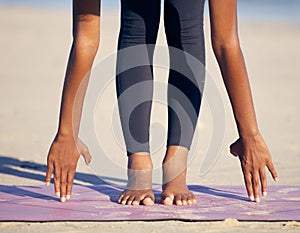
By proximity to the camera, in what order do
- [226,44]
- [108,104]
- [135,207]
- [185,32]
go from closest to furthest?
[226,44], [135,207], [185,32], [108,104]

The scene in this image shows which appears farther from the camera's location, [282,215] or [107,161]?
[107,161]

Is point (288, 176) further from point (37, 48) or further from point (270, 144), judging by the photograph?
point (37, 48)

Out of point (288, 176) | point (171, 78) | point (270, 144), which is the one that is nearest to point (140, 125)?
point (171, 78)

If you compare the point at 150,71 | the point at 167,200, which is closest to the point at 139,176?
the point at 167,200

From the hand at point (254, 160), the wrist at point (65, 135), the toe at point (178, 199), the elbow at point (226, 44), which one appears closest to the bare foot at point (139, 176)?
the toe at point (178, 199)

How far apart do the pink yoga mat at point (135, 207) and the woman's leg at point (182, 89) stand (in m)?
0.15

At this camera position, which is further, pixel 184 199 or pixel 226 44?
pixel 184 199

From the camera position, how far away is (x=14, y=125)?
6160 millimetres

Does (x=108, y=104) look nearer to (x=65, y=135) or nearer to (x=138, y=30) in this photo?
(x=138, y=30)

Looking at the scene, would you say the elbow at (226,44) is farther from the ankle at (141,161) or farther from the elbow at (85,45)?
the ankle at (141,161)

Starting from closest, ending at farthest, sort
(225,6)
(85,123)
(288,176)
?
(225,6) < (288,176) < (85,123)

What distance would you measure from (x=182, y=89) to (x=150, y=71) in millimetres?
174

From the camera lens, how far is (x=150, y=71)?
12.3ft

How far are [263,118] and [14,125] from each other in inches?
80.1
